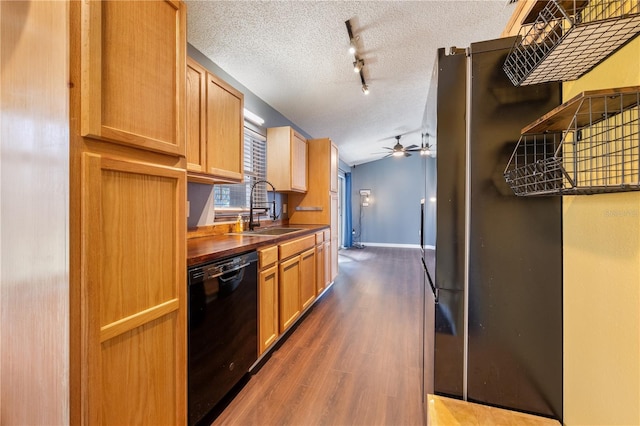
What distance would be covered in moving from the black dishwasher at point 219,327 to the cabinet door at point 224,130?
71 cm

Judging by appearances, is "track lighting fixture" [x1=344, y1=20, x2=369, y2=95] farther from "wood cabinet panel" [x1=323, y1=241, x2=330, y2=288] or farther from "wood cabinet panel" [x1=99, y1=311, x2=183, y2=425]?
"wood cabinet panel" [x1=99, y1=311, x2=183, y2=425]

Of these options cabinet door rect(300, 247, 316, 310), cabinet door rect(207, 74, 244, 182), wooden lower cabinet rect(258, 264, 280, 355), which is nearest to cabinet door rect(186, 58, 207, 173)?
cabinet door rect(207, 74, 244, 182)

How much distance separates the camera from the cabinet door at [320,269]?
305 centimetres

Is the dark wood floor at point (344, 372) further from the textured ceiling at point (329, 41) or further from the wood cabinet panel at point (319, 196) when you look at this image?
the textured ceiling at point (329, 41)

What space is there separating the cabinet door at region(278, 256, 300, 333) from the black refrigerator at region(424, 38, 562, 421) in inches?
54.0

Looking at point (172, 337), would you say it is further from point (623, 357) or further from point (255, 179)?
point (255, 179)

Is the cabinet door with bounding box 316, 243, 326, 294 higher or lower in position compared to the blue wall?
lower

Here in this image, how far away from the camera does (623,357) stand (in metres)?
0.69

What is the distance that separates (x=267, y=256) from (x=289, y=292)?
548 mm

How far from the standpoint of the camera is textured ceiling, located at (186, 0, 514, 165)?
1792 mm

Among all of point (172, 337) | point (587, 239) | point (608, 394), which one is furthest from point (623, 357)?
point (172, 337)

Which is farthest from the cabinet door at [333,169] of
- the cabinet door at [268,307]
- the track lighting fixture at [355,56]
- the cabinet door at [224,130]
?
the cabinet door at [268,307]

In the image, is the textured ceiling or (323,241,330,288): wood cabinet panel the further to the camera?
(323,241,330,288): wood cabinet panel

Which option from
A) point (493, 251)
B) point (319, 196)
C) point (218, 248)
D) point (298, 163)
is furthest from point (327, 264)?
point (493, 251)
